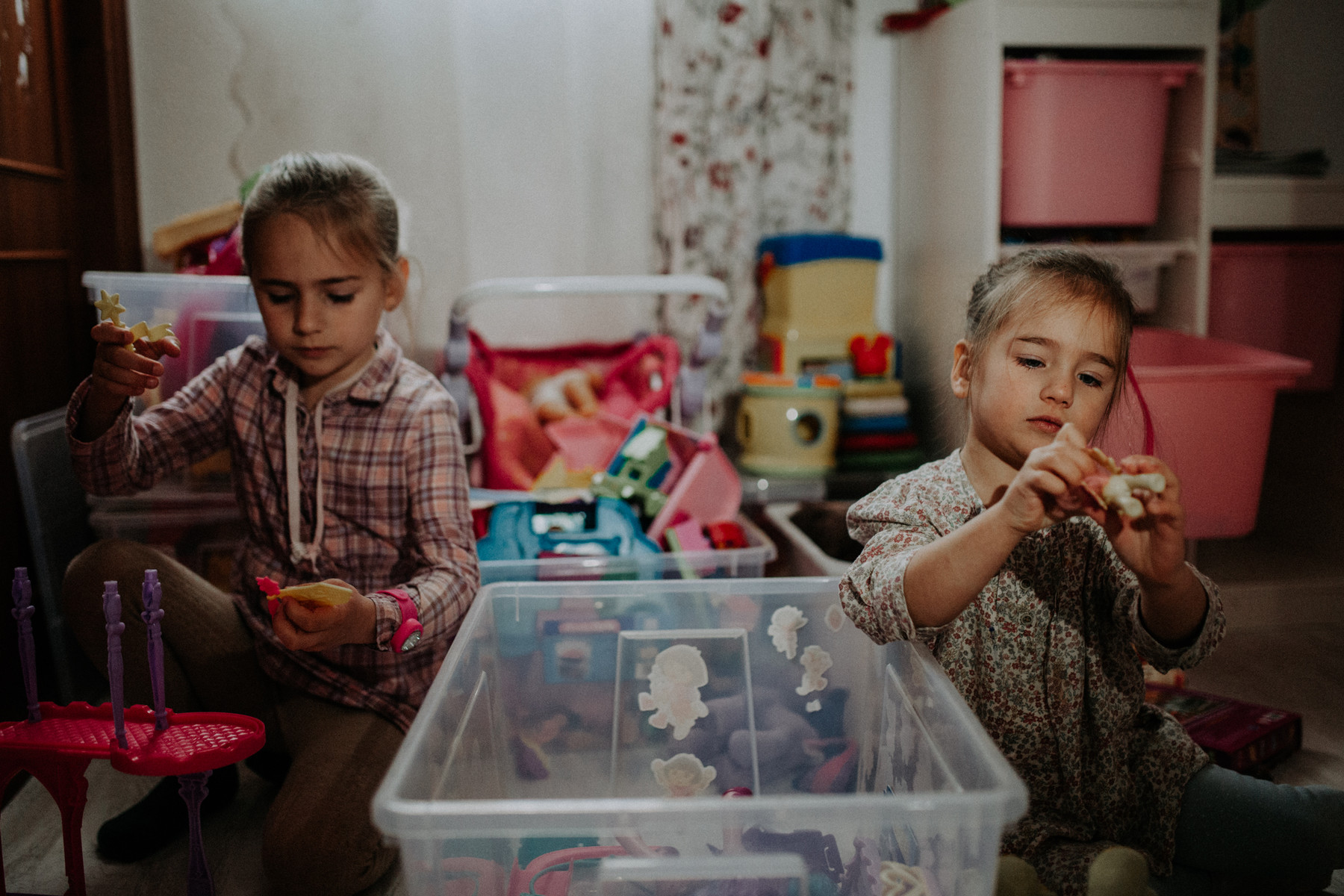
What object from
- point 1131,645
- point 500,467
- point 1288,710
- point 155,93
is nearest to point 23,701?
point 500,467

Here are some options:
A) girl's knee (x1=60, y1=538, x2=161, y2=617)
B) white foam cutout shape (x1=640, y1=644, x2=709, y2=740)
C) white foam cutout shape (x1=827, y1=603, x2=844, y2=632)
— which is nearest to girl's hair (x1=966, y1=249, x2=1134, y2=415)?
white foam cutout shape (x1=827, y1=603, x2=844, y2=632)

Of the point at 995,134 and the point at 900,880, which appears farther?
the point at 995,134

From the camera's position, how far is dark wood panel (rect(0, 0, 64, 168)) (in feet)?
4.46

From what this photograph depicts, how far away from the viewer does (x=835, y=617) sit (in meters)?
0.94

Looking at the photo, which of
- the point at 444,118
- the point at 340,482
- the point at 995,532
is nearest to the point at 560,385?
the point at 444,118

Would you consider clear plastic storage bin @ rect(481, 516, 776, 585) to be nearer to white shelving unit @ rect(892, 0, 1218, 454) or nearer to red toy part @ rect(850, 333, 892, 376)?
white shelving unit @ rect(892, 0, 1218, 454)

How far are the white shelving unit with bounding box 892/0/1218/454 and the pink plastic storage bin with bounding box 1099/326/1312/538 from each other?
26 cm

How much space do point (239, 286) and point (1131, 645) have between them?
1224 mm

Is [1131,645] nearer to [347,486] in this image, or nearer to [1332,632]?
[347,486]

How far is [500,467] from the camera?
1659 mm

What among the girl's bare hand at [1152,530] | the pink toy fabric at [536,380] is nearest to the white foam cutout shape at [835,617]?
the girl's bare hand at [1152,530]

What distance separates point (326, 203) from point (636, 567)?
57 cm

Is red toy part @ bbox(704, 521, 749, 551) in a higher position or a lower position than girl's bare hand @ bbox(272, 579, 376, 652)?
lower

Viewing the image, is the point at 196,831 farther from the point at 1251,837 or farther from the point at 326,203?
the point at 1251,837
